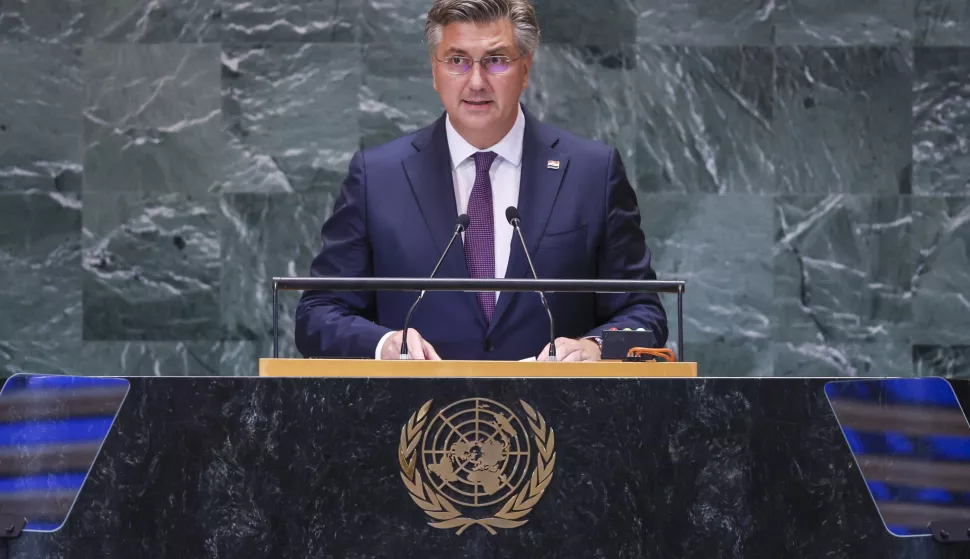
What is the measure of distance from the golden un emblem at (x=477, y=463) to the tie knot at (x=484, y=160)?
4.84 feet

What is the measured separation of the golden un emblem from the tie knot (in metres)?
1.47

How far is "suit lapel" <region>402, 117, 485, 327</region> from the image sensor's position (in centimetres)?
331

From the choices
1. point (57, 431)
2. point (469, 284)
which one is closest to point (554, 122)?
point (469, 284)

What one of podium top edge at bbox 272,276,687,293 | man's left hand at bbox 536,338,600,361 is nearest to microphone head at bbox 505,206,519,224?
man's left hand at bbox 536,338,600,361

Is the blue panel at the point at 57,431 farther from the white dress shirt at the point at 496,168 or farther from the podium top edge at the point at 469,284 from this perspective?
the white dress shirt at the point at 496,168

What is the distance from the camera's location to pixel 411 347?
2.71 m

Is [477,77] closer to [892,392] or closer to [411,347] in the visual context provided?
[411,347]

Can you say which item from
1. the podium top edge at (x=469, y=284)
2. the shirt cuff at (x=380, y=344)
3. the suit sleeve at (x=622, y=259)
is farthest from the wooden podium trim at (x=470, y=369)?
the suit sleeve at (x=622, y=259)

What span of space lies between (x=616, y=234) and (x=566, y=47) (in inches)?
76.1

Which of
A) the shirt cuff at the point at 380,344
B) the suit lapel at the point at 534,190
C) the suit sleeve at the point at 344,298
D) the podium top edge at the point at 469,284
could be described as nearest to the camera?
the podium top edge at the point at 469,284

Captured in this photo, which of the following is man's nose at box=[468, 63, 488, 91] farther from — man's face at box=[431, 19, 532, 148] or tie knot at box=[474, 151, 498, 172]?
tie knot at box=[474, 151, 498, 172]

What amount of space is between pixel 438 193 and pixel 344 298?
0.39 meters

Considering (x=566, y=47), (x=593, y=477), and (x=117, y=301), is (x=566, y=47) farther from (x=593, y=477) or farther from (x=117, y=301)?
(x=593, y=477)

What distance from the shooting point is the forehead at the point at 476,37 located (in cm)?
335
